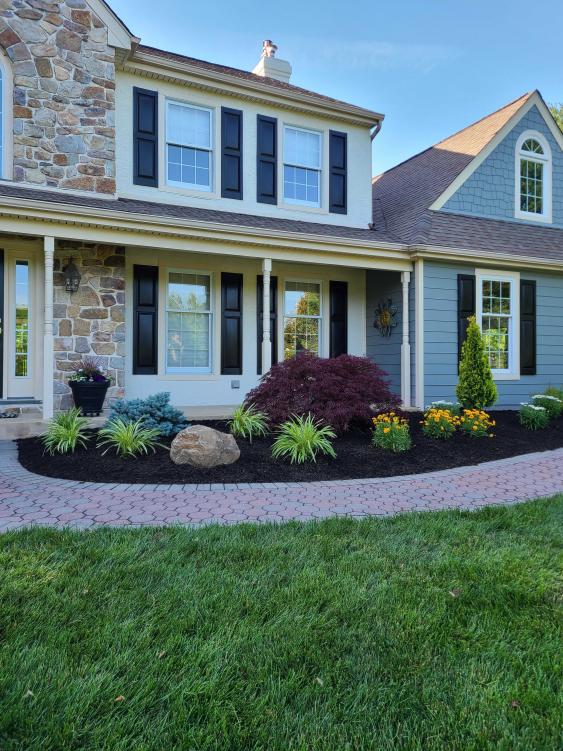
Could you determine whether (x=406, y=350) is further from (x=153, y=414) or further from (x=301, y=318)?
(x=153, y=414)

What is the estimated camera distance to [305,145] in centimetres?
981

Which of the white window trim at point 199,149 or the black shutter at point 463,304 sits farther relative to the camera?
the black shutter at point 463,304

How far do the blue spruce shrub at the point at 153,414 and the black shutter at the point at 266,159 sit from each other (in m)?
4.92

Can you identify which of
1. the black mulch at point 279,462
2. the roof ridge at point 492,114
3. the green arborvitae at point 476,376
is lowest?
the black mulch at point 279,462

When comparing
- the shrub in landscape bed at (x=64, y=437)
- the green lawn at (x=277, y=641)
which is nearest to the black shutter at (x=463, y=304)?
the green lawn at (x=277, y=641)

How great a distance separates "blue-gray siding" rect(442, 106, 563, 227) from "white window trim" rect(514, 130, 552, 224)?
0.29 ft

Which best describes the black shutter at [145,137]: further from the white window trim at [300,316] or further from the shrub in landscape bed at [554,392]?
the shrub in landscape bed at [554,392]

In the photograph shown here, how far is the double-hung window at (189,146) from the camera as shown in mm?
8734

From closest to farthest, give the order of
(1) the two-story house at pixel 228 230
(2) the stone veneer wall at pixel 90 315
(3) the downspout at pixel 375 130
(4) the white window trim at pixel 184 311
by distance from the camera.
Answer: (1) the two-story house at pixel 228 230, (2) the stone veneer wall at pixel 90 315, (4) the white window trim at pixel 184 311, (3) the downspout at pixel 375 130

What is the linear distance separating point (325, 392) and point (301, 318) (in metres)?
3.89

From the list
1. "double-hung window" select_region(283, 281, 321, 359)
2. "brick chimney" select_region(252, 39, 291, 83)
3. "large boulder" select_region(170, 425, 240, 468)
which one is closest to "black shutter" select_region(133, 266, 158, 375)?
"double-hung window" select_region(283, 281, 321, 359)

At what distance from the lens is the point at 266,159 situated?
9.39m

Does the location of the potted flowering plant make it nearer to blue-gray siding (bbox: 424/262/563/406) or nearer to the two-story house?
the two-story house

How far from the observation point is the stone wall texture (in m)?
7.36
